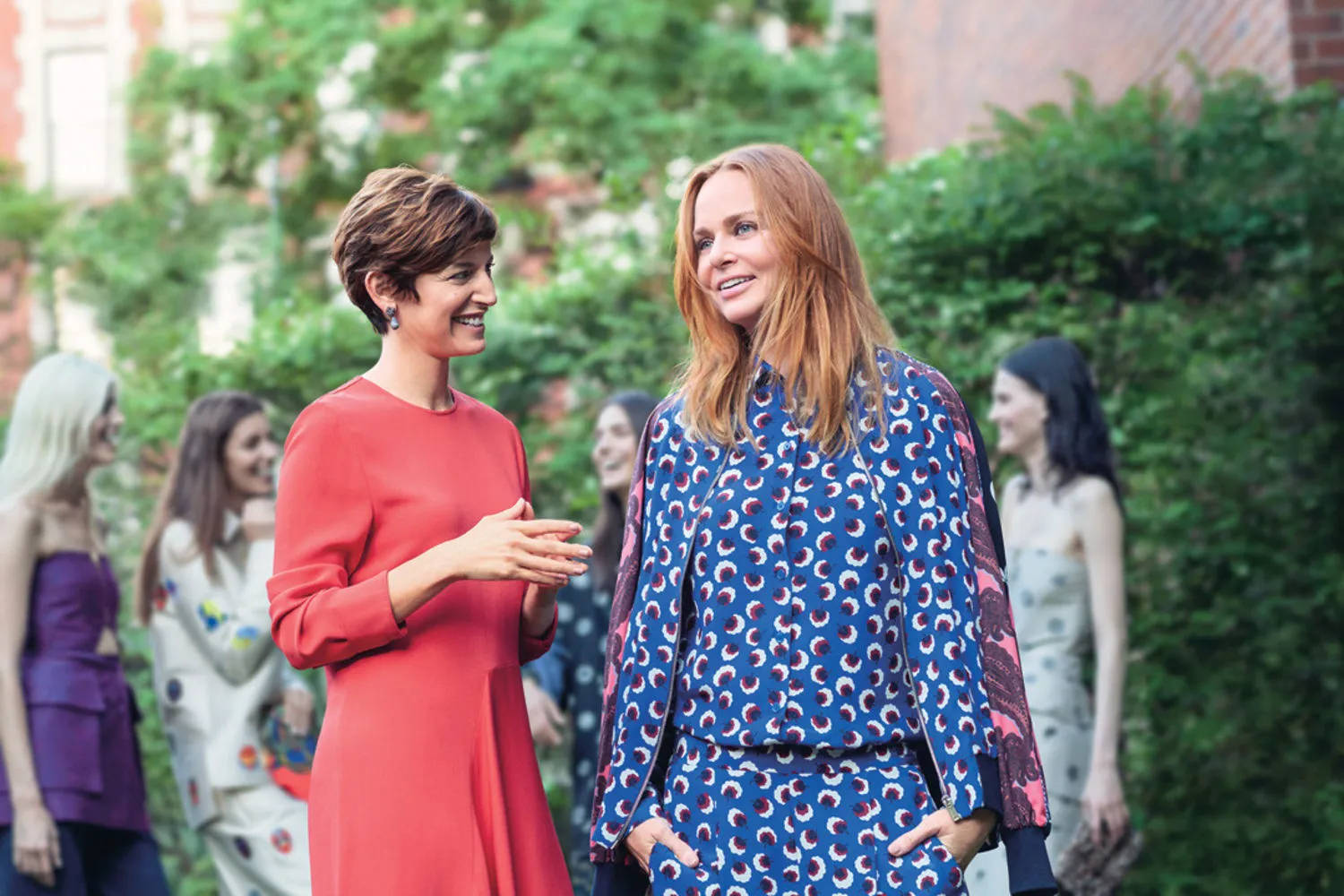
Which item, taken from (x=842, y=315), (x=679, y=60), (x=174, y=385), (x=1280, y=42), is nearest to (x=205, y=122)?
(x=679, y=60)

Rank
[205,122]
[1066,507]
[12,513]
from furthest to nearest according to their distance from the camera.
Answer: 1. [205,122]
2. [1066,507]
3. [12,513]

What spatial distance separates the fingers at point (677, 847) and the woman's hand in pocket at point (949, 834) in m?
0.34

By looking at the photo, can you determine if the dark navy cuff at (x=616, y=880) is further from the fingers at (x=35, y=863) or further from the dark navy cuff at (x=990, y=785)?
the fingers at (x=35, y=863)

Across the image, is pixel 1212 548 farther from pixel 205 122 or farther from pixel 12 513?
pixel 205 122

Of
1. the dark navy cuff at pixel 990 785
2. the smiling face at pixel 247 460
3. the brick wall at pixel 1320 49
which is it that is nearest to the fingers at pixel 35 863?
the smiling face at pixel 247 460

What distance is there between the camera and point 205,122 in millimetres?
25344

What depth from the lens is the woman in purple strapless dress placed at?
5070 millimetres

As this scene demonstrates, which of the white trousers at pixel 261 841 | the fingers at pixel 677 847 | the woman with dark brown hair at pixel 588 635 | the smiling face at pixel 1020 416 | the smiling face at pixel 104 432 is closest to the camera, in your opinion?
the fingers at pixel 677 847

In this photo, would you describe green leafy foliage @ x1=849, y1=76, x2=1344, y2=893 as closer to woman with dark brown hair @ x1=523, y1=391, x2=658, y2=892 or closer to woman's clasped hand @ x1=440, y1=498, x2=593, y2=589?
woman with dark brown hair @ x1=523, y1=391, x2=658, y2=892

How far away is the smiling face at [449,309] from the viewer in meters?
3.33

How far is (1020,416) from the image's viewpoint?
237 inches

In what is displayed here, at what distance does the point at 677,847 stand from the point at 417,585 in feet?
2.09

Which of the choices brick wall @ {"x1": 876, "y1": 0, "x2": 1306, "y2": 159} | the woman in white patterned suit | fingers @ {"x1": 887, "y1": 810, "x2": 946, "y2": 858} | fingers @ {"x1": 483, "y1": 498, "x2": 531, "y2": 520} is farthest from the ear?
brick wall @ {"x1": 876, "y1": 0, "x2": 1306, "y2": 159}

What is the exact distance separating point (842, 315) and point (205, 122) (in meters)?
23.5
